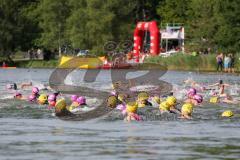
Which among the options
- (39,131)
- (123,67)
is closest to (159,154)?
(39,131)

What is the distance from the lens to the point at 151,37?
9150 cm

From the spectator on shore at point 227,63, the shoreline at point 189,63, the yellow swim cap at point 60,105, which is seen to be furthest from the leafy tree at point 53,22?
the yellow swim cap at point 60,105

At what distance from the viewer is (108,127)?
2842cm

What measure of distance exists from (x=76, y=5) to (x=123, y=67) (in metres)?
22.8

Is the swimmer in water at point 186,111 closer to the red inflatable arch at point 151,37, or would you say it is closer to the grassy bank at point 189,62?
the grassy bank at point 189,62

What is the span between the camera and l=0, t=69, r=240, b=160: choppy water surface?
21750 millimetres

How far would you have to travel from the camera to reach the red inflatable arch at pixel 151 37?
91.0m

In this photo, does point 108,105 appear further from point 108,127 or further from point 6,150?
point 6,150

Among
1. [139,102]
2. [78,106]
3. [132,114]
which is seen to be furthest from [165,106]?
[78,106]

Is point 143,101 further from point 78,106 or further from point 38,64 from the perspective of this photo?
point 38,64

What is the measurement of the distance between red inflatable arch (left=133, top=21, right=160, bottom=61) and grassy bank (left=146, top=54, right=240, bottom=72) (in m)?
6.47

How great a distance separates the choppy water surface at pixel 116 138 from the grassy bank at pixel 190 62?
141ft

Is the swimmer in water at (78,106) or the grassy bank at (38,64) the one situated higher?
the swimmer in water at (78,106)

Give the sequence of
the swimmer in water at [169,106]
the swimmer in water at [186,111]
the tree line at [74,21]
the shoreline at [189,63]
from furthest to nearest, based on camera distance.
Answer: the tree line at [74,21] → the shoreline at [189,63] → the swimmer in water at [169,106] → the swimmer in water at [186,111]
